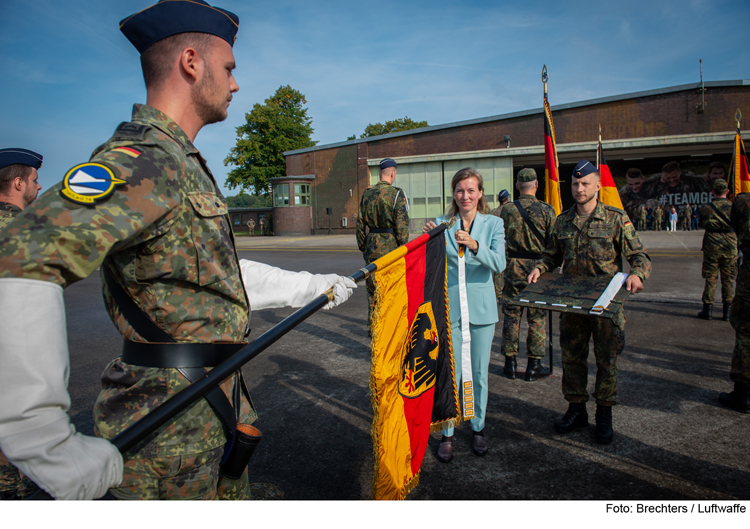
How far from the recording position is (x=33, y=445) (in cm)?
90

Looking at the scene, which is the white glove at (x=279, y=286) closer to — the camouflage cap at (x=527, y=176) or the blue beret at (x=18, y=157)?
the blue beret at (x=18, y=157)

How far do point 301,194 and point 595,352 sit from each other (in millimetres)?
33868

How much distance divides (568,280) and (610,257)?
1.54ft

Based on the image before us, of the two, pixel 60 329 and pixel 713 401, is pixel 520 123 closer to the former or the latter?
pixel 713 401

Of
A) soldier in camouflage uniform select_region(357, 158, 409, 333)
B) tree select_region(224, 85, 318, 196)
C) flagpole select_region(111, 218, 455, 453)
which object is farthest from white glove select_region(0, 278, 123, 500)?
tree select_region(224, 85, 318, 196)

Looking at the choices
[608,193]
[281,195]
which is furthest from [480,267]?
[281,195]

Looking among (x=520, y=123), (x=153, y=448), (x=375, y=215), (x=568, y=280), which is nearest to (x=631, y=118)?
(x=520, y=123)

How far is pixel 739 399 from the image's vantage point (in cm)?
391

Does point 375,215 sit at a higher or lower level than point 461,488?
higher

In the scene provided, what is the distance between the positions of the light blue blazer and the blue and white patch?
275 cm

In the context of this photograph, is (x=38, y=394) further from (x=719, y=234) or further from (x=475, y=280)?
(x=719, y=234)

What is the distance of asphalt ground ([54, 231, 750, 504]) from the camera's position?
2854 mm

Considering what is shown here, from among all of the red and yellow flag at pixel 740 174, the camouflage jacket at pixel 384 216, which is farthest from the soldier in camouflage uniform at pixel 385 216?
the red and yellow flag at pixel 740 174

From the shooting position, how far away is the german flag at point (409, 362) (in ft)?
8.01
